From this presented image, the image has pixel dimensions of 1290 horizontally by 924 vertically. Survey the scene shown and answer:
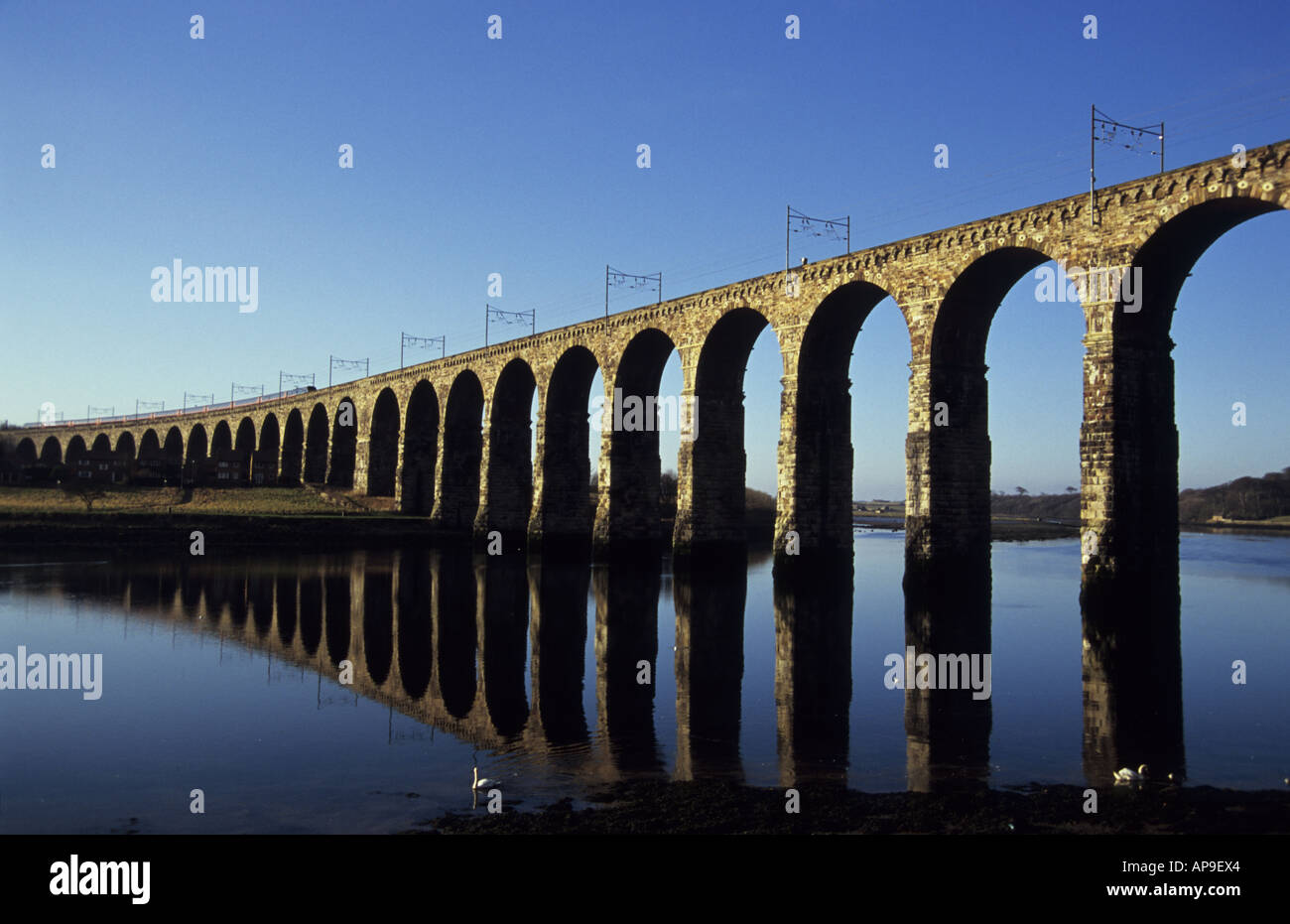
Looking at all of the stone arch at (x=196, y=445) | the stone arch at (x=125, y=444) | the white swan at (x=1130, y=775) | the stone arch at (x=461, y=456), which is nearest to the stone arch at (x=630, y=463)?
the stone arch at (x=461, y=456)

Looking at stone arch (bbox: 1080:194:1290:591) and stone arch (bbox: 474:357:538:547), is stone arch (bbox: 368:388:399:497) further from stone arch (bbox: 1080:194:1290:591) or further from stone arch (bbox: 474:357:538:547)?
stone arch (bbox: 1080:194:1290:591)

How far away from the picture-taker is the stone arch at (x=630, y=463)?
132 feet

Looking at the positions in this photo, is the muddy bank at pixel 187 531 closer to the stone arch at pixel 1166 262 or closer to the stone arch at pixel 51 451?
the stone arch at pixel 1166 262

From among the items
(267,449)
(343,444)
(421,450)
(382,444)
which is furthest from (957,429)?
(267,449)

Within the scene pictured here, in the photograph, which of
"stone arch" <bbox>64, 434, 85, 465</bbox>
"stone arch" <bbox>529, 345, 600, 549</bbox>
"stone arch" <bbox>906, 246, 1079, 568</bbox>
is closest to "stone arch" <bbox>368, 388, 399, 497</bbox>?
"stone arch" <bbox>529, 345, 600, 549</bbox>

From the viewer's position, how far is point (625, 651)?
19156mm

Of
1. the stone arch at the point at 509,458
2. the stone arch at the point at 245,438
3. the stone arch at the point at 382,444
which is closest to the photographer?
the stone arch at the point at 509,458

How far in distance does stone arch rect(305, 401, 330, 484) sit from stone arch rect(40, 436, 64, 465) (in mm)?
76031

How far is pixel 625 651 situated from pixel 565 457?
27225 millimetres

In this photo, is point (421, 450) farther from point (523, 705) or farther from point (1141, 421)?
point (523, 705)

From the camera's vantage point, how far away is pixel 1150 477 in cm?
2262

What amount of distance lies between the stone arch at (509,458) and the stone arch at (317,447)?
94.3ft
